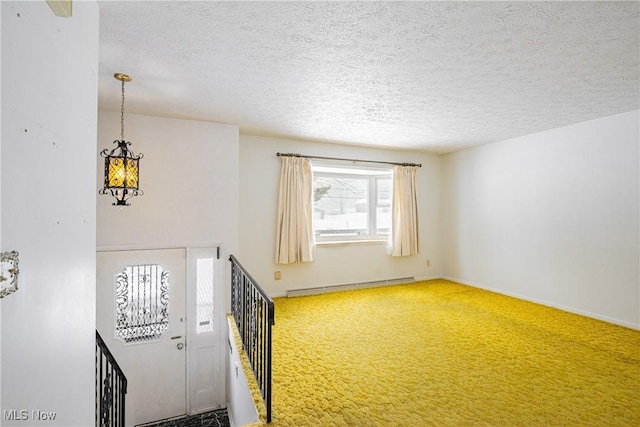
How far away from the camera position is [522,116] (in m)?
3.53

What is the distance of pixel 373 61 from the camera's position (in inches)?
88.7

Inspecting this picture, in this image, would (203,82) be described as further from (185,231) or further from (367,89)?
(185,231)

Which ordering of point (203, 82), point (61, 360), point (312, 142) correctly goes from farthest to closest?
point (312, 142) < point (203, 82) < point (61, 360)

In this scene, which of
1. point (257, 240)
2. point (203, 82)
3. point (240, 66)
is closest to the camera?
point (240, 66)

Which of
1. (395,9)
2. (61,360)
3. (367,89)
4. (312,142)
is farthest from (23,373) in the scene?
(312,142)

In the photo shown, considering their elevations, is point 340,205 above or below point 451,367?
above

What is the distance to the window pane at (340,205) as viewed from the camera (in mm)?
5012

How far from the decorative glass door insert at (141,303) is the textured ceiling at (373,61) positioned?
Answer: 5.99ft

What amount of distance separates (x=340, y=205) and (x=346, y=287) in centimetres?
134

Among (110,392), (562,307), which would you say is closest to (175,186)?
(110,392)

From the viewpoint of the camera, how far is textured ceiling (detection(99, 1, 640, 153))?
1.73 metres

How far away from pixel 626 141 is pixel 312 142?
375cm
